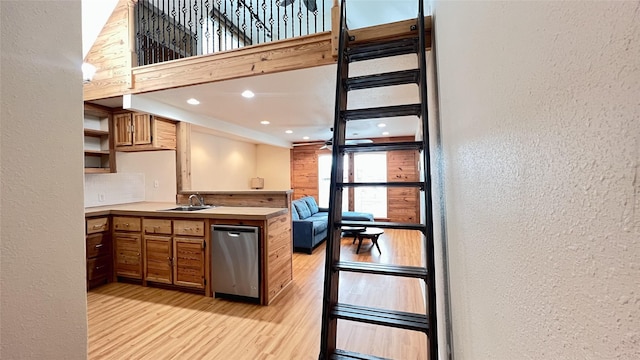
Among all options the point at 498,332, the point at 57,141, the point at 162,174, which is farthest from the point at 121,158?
the point at 498,332

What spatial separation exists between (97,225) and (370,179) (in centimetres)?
577

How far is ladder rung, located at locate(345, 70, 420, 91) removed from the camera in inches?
67.0

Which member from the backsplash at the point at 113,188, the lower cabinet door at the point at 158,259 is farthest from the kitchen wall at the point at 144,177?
the lower cabinet door at the point at 158,259

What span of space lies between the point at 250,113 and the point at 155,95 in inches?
54.4

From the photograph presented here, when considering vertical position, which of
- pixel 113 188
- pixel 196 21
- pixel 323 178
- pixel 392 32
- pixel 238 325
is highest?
pixel 196 21

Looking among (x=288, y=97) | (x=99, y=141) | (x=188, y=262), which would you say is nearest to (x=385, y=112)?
(x=288, y=97)

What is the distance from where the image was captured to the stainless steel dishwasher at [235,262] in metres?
2.77

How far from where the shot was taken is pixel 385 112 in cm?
165

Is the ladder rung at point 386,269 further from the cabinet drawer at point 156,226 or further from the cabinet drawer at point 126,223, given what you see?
the cabinet drawer at point 126,223

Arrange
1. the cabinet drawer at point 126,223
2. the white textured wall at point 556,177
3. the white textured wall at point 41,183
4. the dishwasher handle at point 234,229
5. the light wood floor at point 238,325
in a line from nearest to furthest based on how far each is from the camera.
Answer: the white textured wall at point 556,177, the white textured wall at point 41,183, the light wood floor at point 238,325, the dishwasher handle at point 234,229, the cabinet drawer at point 126,223

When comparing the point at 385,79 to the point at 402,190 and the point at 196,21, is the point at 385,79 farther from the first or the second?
the point at 402,190

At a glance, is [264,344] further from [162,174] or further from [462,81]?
[162,174]

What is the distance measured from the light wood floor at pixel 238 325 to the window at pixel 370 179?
4.15m

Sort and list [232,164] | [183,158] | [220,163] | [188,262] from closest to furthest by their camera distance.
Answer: [188,262] < [183,158] < [220,163] < [232,164]
